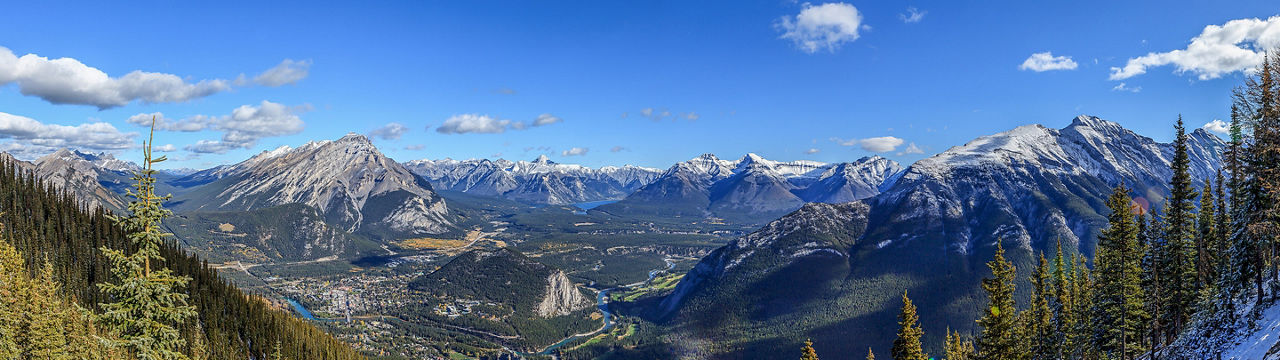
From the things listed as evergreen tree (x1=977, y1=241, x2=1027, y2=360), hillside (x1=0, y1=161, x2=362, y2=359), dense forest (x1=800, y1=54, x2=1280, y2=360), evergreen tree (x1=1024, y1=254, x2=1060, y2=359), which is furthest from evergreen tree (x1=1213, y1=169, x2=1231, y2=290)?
hillside (x1=0, y1=161, x2=362, y2=359)

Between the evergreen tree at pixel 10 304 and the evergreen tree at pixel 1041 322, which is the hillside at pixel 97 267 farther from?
the evergreen tree at pixel 1041 322

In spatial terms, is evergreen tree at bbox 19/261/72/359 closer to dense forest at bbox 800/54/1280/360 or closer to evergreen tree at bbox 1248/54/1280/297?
dense forest at bbox 800/54/1280/360

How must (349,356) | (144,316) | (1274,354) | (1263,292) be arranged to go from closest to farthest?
(144,316) → (1274,354) → (1263,292) → (349,356)

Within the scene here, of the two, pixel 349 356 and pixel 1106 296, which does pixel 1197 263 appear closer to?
pixel 1106 296

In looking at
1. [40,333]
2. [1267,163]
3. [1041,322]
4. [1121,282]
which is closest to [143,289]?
[40,333]

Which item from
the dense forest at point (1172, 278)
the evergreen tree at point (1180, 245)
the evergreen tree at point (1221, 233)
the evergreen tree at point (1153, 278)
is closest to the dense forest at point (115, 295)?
the dense forest at point (1172, 278)

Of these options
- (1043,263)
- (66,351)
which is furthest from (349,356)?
(1043,263)

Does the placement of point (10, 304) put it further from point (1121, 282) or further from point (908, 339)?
point (1121, 282)
